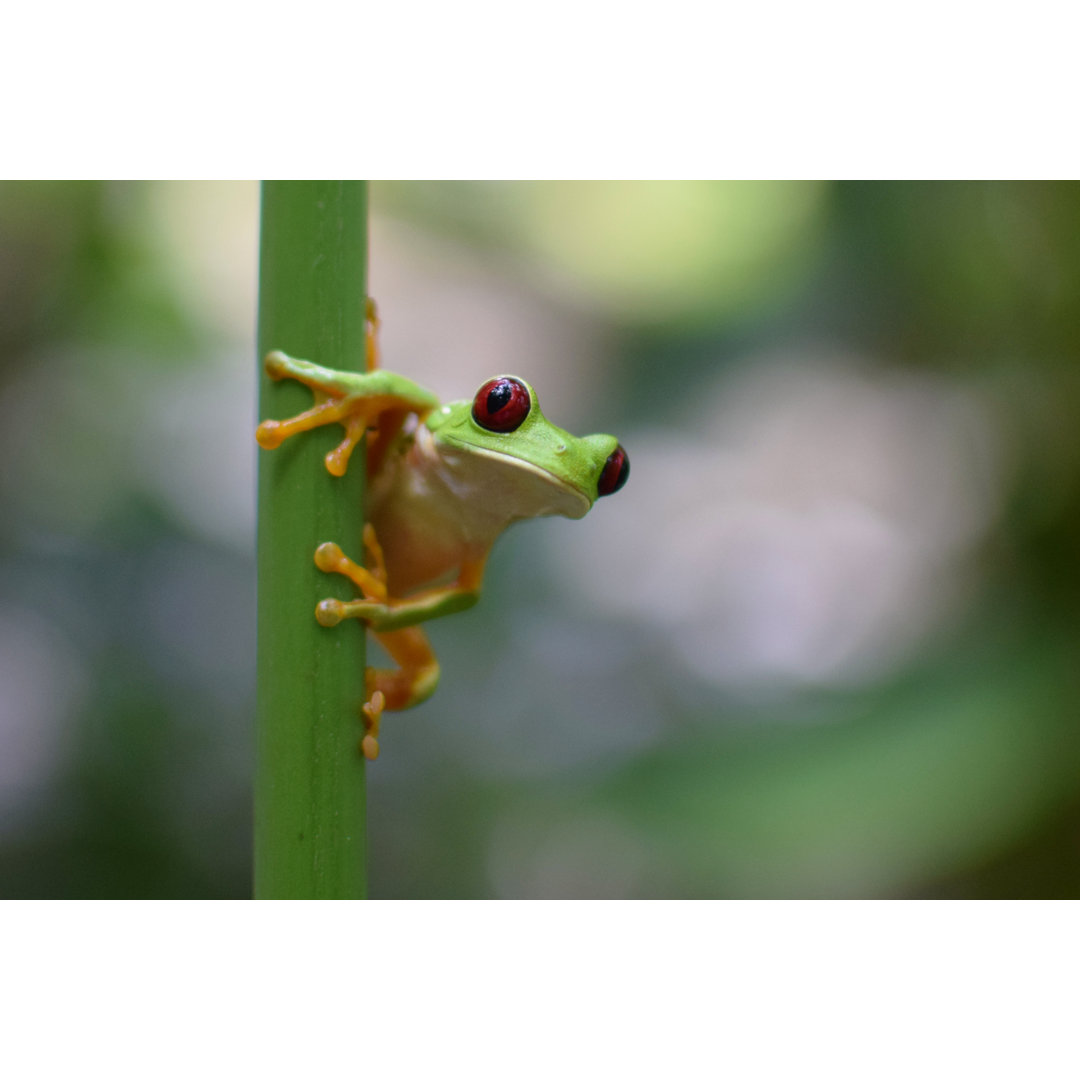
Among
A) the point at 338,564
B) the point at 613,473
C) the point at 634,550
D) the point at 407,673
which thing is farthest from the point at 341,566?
the point at 634,550

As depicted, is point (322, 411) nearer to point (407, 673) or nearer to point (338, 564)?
point (338, 564)

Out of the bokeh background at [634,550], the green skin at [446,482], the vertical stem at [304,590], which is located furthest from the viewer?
the bokeh background at [634,550]

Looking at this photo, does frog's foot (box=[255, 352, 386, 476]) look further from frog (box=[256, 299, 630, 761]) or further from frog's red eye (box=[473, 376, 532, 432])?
frog's red eye (box=[473, 376, 532, 432])

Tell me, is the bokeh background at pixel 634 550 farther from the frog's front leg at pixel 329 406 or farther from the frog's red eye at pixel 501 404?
the frog's front leg at pixel 329 406

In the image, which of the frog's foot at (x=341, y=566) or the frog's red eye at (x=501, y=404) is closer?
the frog's foot at (x=341, y=566)

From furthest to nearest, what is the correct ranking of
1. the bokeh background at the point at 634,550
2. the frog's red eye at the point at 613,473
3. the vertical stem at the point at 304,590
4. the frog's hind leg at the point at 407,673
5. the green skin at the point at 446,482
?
1. the bokeh background at the point at 634,550
2. the frog's hind leg at the point at 407,673
3. the frog's red eye at the point at 613,473
4. the green skin at the point at 446,482
5. the vertical stem at the point at 304,590

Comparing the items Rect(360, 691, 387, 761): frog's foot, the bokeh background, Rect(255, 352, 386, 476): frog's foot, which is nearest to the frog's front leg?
Rect(255, 352, 386, 476): frog's foot

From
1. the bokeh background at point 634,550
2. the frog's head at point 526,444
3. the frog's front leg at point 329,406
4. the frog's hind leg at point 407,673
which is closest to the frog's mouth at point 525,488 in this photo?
the frog's head at point 526,444
